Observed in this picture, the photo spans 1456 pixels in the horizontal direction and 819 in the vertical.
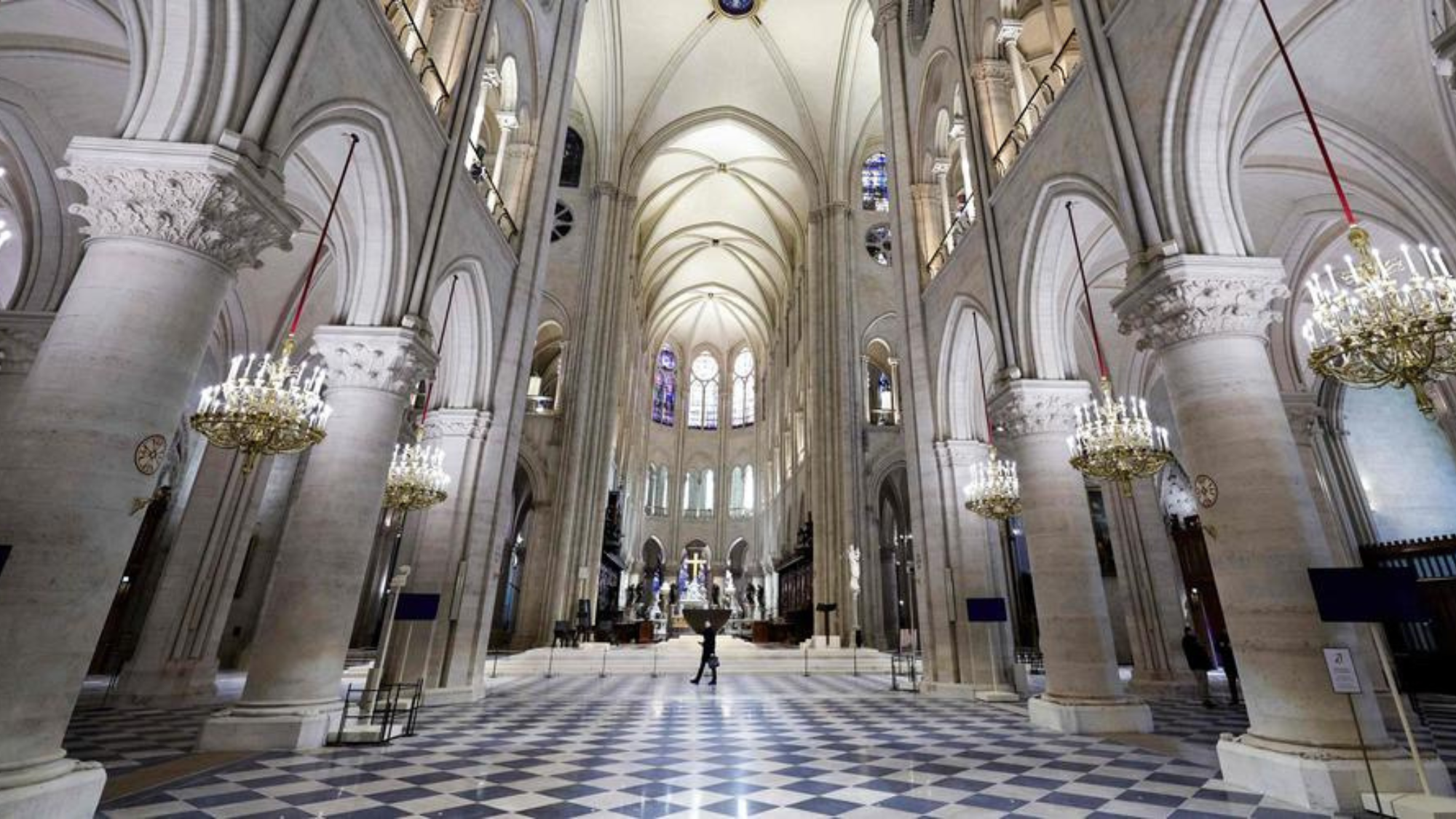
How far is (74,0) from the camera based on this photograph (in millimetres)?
6500

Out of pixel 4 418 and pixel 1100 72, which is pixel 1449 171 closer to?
pixel 1100 72

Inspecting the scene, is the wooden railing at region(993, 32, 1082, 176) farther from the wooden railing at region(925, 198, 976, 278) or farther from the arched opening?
the arched opening

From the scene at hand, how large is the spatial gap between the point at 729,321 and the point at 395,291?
1476 inches

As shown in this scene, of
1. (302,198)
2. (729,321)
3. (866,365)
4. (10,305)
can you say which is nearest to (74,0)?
(302,198)

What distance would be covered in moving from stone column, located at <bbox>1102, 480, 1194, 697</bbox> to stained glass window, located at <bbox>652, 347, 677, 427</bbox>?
105 feet

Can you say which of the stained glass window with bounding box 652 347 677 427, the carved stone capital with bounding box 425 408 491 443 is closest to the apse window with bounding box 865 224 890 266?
the carved stone capital with bounding box 425 408 491 443

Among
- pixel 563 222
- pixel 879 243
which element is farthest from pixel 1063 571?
pixel 563 222

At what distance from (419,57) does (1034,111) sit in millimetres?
8615

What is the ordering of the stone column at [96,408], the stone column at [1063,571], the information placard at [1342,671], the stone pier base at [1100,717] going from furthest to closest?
the stone column at [1063,571] < the stone pier base at [1100,717] < the information placard at [1342,671] < the stone column at [96,408]

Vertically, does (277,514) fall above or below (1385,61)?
below

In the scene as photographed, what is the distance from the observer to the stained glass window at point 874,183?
81.5 ft

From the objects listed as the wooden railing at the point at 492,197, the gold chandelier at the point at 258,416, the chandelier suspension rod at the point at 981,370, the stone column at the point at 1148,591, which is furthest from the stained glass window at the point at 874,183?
the gold chandelier at the point at 258,416

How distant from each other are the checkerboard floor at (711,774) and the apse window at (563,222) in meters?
18.1

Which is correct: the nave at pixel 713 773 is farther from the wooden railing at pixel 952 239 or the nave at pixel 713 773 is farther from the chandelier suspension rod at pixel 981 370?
the wooden railing at pixel 952 239
